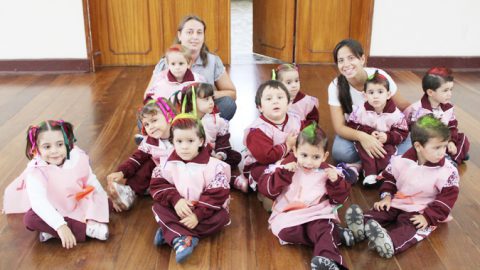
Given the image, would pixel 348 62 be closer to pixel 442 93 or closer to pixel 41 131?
pixel 442 93

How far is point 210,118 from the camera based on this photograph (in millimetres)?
2838

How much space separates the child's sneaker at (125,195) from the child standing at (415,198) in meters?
0.95

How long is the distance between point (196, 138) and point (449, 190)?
1.00 metres

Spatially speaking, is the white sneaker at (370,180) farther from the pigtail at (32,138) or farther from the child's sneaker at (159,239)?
the pigtail at (32,138)

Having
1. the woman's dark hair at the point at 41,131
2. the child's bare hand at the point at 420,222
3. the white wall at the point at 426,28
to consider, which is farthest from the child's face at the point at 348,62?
the white wall at the point at 426,28

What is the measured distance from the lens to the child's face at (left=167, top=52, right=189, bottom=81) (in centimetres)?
285

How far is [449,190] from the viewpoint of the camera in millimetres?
2178

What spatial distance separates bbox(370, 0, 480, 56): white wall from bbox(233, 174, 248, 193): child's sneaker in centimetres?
275

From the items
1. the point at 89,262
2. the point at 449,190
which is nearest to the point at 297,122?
the point at 449,190

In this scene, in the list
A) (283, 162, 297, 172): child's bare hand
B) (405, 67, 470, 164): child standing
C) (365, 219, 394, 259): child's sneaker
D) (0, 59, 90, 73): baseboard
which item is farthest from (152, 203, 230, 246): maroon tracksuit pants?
(0, 59, 90, 73): baseboard

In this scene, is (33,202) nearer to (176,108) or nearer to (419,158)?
(176,108)

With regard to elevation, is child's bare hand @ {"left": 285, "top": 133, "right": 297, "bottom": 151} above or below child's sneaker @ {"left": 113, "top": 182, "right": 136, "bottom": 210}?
above

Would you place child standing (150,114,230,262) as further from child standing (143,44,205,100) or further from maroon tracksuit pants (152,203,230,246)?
child standing (143,44,205,100)

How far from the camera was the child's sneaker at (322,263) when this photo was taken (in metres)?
1.93
